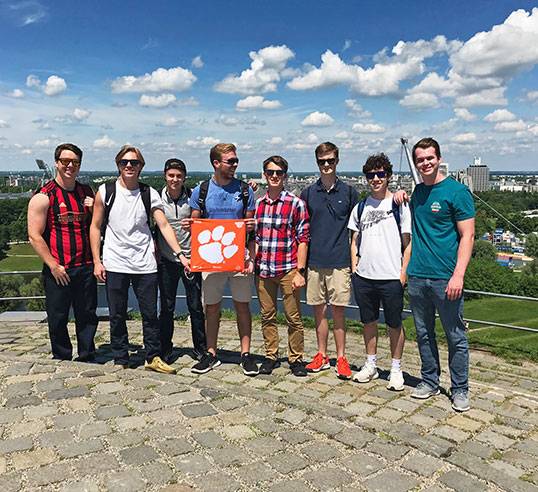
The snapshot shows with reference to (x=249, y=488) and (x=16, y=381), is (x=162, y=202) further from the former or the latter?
(x=249, y=488)

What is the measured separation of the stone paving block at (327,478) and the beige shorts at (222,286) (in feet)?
7.50

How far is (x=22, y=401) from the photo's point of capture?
4.29 meters

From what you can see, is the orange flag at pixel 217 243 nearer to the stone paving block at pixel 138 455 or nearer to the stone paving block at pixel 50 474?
the stone paving block at pixel 138 455

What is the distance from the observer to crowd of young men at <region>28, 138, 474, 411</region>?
4840 mm

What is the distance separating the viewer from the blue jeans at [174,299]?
5.40 m

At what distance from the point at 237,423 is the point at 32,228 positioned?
289 centimetres

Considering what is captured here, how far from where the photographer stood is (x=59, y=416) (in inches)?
159

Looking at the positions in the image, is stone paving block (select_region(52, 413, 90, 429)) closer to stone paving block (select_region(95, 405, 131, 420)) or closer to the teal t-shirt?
stone paving block (select_region(95, 405, 131, 420))

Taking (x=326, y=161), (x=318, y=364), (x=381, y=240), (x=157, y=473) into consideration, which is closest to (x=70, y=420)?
(x=157, y=473)

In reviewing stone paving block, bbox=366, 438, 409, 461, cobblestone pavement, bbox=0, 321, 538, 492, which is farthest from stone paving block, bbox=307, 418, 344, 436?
stone paving block, bbox=366, 438, 409, 461

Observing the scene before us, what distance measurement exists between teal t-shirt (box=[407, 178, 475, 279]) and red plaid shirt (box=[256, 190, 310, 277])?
1148 mm

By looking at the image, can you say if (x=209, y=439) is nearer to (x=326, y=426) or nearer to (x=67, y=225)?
(x=326, y=426)

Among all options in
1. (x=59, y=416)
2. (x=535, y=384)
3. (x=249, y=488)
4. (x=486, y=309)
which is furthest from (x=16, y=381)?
(x=486, y=309)

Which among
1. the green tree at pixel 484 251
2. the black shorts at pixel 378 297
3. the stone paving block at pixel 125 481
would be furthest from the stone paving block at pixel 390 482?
the green tree at pixel 484 251
